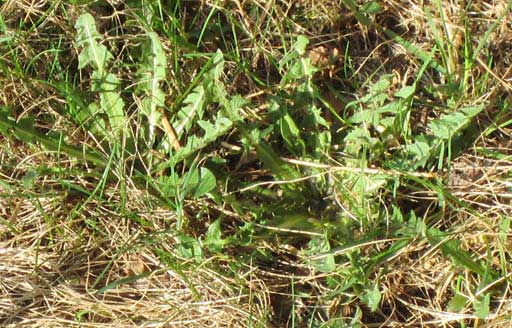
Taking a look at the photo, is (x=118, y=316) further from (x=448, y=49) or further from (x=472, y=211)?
(x=448, y=49)

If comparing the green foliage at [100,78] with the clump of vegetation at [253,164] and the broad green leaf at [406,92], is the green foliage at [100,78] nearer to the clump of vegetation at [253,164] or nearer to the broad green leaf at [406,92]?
the clump of vegetation at [253,164]

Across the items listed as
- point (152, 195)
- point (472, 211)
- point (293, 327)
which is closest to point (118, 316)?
point (152, 195)

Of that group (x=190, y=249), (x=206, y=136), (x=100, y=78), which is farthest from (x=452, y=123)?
(x=100, y=78)

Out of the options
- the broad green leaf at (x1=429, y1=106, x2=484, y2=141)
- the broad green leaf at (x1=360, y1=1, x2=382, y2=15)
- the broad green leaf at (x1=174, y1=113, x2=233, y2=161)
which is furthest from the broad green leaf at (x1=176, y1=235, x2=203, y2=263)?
the broad green leaf at (x1=360, y1=1, x2=382, y2=15)

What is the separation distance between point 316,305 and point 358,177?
0.42 m

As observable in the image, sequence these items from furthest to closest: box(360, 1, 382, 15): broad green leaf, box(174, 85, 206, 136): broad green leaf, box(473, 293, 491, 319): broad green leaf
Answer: box(360, 1, 382, 15): broad green leaf → box(174, 85, 206, 136): broad green leaf → box(473, 293, 491, 319): broad green leaf

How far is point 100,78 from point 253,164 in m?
0.56

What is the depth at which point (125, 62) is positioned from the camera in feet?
8.82

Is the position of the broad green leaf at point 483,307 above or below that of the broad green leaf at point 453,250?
below

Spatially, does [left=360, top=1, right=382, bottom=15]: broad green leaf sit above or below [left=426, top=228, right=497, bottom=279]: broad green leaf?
above

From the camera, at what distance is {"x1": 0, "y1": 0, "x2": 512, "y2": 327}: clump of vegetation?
2502mm

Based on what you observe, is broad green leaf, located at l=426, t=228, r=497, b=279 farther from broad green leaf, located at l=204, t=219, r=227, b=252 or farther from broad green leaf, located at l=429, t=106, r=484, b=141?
broad green leaf, located at l=204, t=219, r=227, b=252

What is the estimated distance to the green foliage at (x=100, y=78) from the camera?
102 inches

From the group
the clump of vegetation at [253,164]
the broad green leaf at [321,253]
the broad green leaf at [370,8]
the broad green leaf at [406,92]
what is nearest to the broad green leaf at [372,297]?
the clump of vegetation at [253,164]
